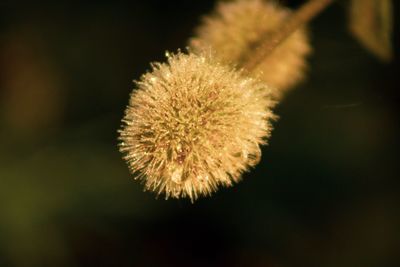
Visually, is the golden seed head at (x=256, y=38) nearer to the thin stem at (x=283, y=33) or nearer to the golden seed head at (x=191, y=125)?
the thin stem at (x=283, y=33)

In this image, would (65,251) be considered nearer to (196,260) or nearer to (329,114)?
(196,260)

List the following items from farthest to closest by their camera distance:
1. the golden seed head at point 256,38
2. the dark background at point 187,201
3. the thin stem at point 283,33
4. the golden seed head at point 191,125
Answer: the dark background at point 187,201, the golden seed head at point 256,38, the thin stem at point 283,33, the golden seed head at point 191,125

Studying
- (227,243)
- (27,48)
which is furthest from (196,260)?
(27,48)

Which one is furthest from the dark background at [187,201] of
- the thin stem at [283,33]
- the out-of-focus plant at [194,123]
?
the out-of-focus plant at [194,123]

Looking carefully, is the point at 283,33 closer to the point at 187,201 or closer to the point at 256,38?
the point at 256,38

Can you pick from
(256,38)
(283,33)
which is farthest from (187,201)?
(283,33)

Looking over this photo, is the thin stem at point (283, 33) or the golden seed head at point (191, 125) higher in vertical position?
the thin stem at point (283, 33)
